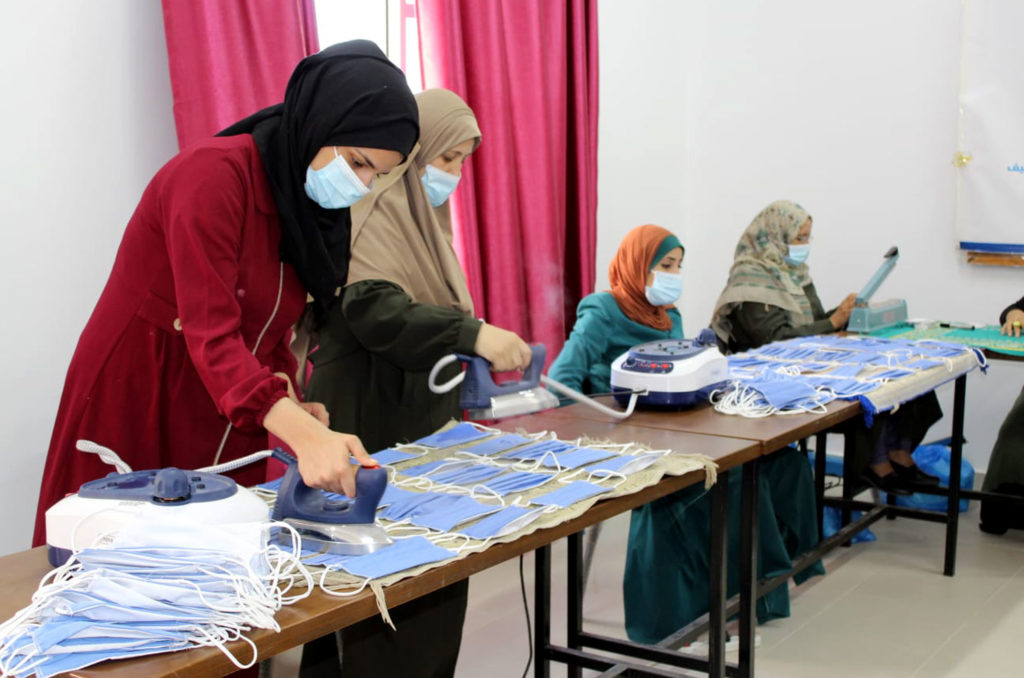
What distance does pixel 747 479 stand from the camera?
218 cm

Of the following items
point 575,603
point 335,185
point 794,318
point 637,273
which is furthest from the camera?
point 794,318

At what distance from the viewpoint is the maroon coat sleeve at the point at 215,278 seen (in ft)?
4.51

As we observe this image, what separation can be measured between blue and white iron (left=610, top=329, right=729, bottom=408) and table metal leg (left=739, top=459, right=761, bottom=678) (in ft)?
0.82

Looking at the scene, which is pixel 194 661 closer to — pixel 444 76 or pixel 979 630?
pixel 979 630

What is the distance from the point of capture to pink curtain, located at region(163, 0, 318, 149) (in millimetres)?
2596

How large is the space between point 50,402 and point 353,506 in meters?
1.50

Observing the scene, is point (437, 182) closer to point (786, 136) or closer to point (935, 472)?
point (935, 472)

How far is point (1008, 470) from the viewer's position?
360 centimetres

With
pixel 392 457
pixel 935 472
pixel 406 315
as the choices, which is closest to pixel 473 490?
pixel 392 457

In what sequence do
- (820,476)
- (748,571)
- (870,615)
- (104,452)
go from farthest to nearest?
(820,476), (870,615), (748,571), (104,452)

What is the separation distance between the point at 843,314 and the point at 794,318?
0.59 feet

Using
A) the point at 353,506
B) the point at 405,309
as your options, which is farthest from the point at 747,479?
the point at 353,506

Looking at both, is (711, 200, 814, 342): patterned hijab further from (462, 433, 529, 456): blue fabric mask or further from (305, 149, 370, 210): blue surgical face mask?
(305, 149, 370, 210): blue surgical face mask

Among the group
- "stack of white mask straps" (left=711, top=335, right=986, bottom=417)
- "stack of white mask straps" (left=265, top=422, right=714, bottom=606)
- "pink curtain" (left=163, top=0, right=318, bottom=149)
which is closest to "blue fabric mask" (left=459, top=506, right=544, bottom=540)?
"stack of white mask straps" (left=265, top=422, right=714, bottom=606)
